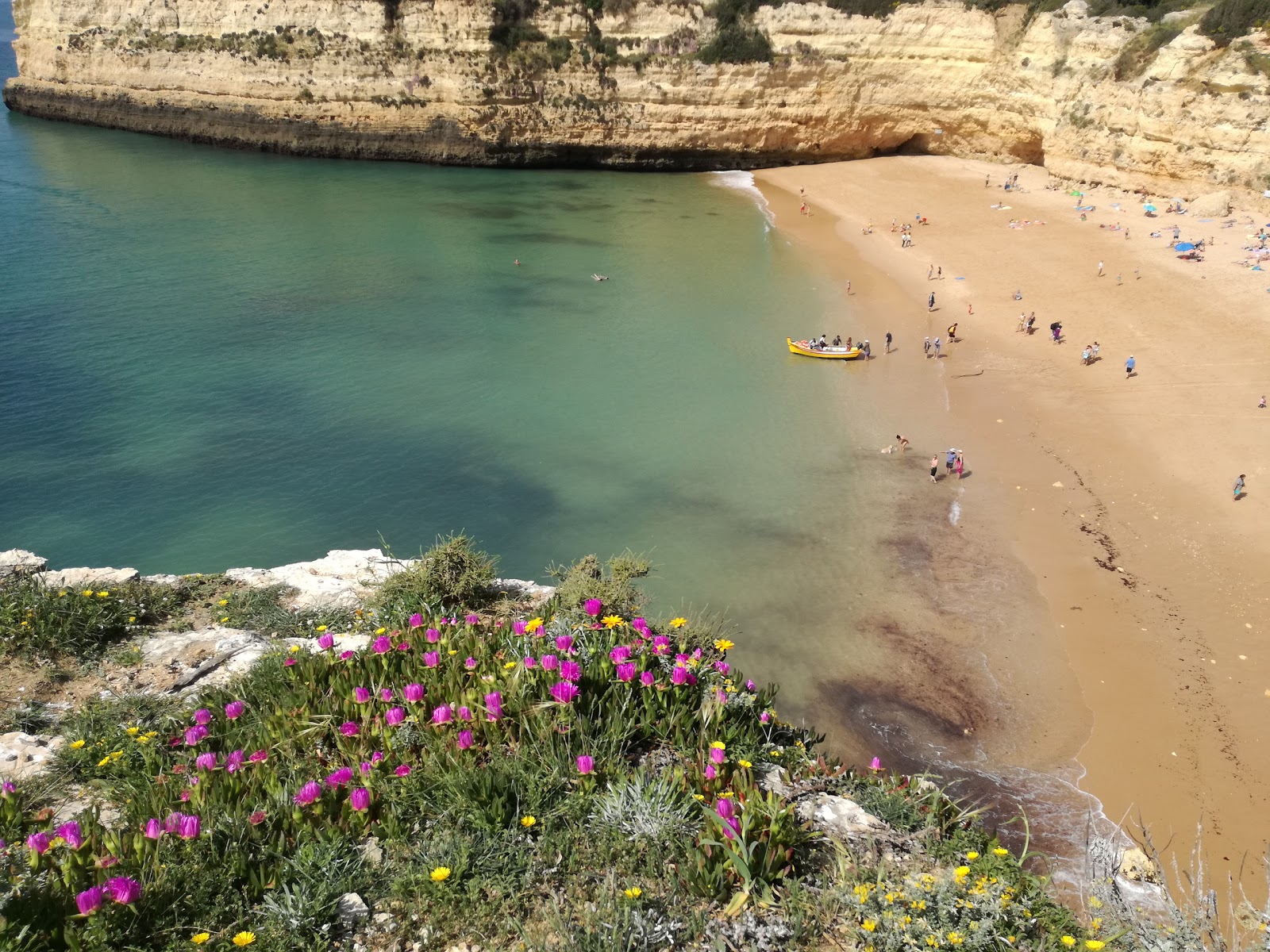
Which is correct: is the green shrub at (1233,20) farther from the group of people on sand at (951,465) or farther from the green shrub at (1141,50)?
the group of people on sand at (951,465)

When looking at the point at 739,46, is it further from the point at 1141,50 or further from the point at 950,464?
the point at 950,464

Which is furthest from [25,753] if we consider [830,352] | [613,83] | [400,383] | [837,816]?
[613,83]

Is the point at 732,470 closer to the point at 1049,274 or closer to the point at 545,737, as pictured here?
the point at 545,737

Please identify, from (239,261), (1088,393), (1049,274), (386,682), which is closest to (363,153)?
(239,261)

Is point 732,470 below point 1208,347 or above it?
below

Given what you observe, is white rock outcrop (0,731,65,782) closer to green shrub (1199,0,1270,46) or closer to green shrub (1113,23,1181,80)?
green shrub (1199,0,1270,46)

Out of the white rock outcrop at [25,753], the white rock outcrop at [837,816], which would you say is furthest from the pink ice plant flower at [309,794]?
the white rock outcrop at [837,816]

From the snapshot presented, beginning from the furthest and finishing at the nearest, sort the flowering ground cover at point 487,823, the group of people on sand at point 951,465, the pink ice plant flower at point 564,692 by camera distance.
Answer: the group of people on sand at point 951,465, the pink ice plant flower at point 564,692, the flowering ground cover at point 487,823
